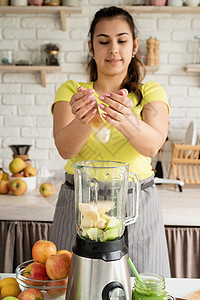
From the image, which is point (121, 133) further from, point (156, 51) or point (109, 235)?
point (156, 51)

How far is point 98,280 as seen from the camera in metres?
0.64

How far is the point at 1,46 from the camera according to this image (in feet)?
8.02

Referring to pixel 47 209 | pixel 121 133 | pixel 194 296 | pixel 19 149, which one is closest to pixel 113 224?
pixel 194 296

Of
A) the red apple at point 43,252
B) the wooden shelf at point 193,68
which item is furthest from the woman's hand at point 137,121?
the wooden shelf at point 193,68

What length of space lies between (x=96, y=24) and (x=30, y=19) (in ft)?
4.51

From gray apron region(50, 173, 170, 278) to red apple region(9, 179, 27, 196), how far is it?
0.68 m

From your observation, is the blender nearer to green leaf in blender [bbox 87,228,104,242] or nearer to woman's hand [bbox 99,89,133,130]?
green leaf in blender [bbox 87,228,104,242]

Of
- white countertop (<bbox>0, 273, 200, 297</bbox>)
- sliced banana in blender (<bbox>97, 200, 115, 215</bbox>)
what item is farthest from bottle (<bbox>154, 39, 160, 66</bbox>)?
sliced banana in blender (<bbox>97, 200, 115, 215</bbox>)

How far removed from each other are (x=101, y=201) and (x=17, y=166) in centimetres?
138

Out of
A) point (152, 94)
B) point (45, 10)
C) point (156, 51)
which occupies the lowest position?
point (152, 94)

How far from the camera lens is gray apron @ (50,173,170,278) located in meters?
1.23

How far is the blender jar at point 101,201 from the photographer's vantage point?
669mm

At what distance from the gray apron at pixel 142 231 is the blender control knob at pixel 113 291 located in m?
0.57

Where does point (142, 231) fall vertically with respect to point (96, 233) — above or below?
below
